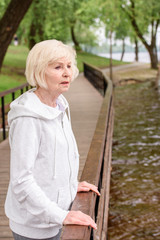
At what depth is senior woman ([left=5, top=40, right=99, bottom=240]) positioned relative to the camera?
1914 millimetres

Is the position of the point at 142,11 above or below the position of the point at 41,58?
below

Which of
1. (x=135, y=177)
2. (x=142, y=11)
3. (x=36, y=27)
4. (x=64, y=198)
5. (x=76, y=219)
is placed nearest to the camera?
(x=76, y=219)

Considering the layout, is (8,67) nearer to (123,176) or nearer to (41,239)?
(123,176)

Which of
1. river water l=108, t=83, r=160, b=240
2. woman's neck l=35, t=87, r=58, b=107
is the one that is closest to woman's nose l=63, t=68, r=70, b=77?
woman's neck l=35, t=87, r=58, b=107

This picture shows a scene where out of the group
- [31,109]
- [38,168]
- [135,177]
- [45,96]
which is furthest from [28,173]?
[135,177]

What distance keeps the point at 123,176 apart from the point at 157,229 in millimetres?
2636

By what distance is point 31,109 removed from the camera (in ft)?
6.43

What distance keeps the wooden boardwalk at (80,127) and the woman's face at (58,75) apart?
2259 millimetres

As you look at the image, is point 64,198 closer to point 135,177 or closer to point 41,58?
point 41,58

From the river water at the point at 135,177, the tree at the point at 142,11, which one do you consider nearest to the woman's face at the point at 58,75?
the river water at the point at 135,177

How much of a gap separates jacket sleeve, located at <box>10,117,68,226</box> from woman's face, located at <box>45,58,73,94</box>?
0.84 ft

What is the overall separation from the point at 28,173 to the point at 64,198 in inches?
12.7

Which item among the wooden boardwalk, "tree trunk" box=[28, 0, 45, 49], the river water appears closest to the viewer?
the wooden boardwalk

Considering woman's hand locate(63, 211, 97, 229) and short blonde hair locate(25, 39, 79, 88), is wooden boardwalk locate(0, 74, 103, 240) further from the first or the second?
short blonde hair locate(25, 39, 79, 88)
